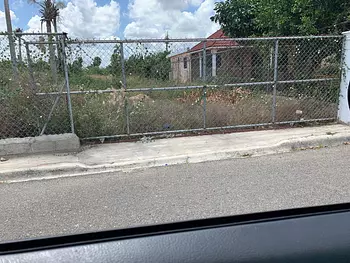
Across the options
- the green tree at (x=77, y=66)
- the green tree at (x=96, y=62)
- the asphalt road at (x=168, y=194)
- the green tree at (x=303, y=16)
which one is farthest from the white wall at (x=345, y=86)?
the green tree at (x=77, y=66)

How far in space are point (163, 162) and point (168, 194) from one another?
141 cm

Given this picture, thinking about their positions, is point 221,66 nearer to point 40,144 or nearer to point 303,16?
point 303,16

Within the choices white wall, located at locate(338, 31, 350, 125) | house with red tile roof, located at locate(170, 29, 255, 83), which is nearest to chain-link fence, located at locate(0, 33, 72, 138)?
house with red tile roof, located at locate(170, 29, 255, 83)

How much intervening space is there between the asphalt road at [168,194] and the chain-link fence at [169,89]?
1.87 meters

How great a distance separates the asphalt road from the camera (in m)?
3.58

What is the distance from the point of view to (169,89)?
677 centimetres

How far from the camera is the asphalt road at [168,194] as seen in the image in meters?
3.58

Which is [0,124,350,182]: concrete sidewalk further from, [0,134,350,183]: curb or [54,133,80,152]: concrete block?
[54,133,80,152]: concrete block

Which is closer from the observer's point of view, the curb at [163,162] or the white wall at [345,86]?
the curb at [163,162]

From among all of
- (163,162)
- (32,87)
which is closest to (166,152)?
(163,162)

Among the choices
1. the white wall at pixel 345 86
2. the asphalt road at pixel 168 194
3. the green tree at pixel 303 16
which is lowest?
the asphalt road at pixel 168 194

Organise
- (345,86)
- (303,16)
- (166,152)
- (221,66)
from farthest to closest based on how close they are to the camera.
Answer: (303,16), (221,66), (345,86), (166,152)

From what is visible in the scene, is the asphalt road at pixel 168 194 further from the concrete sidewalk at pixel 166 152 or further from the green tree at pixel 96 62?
the green tree at pixel 96 62

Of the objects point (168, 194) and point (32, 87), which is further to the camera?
point (32, 87)
